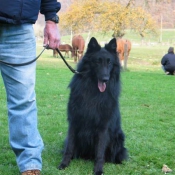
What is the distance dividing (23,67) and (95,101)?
3.55 ft

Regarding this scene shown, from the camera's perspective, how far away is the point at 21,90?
314 centimetres

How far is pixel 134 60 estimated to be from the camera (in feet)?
102

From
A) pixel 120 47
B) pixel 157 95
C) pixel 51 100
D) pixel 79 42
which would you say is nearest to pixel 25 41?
pixel 51 100

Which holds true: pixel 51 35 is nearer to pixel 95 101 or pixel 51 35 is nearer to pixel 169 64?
pixel 95 101

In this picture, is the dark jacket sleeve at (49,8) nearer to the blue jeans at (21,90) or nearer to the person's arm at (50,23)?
the person's arm at (50,23)

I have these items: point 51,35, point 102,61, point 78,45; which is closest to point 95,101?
point 102,61

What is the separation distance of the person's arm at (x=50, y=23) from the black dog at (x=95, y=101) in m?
0.70

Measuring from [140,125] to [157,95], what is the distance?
4.19 meters

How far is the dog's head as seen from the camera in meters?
3.88

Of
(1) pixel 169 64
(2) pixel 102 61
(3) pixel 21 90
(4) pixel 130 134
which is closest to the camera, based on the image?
(3) pixel 21 90

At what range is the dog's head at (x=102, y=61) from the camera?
3.88m

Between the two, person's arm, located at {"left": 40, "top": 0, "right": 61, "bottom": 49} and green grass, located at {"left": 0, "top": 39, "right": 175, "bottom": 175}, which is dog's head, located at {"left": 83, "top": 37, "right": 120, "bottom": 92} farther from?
person's arm, located at {"left": 40, "top": 0, "right": 61, "bottom": 49}

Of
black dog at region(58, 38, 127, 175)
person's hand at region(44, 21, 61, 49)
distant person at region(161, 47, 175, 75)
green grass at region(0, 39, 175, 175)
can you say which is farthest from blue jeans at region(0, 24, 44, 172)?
distant person at region(161, 47, 175, 75)

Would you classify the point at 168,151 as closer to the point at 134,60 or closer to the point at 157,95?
the point at 157,95
